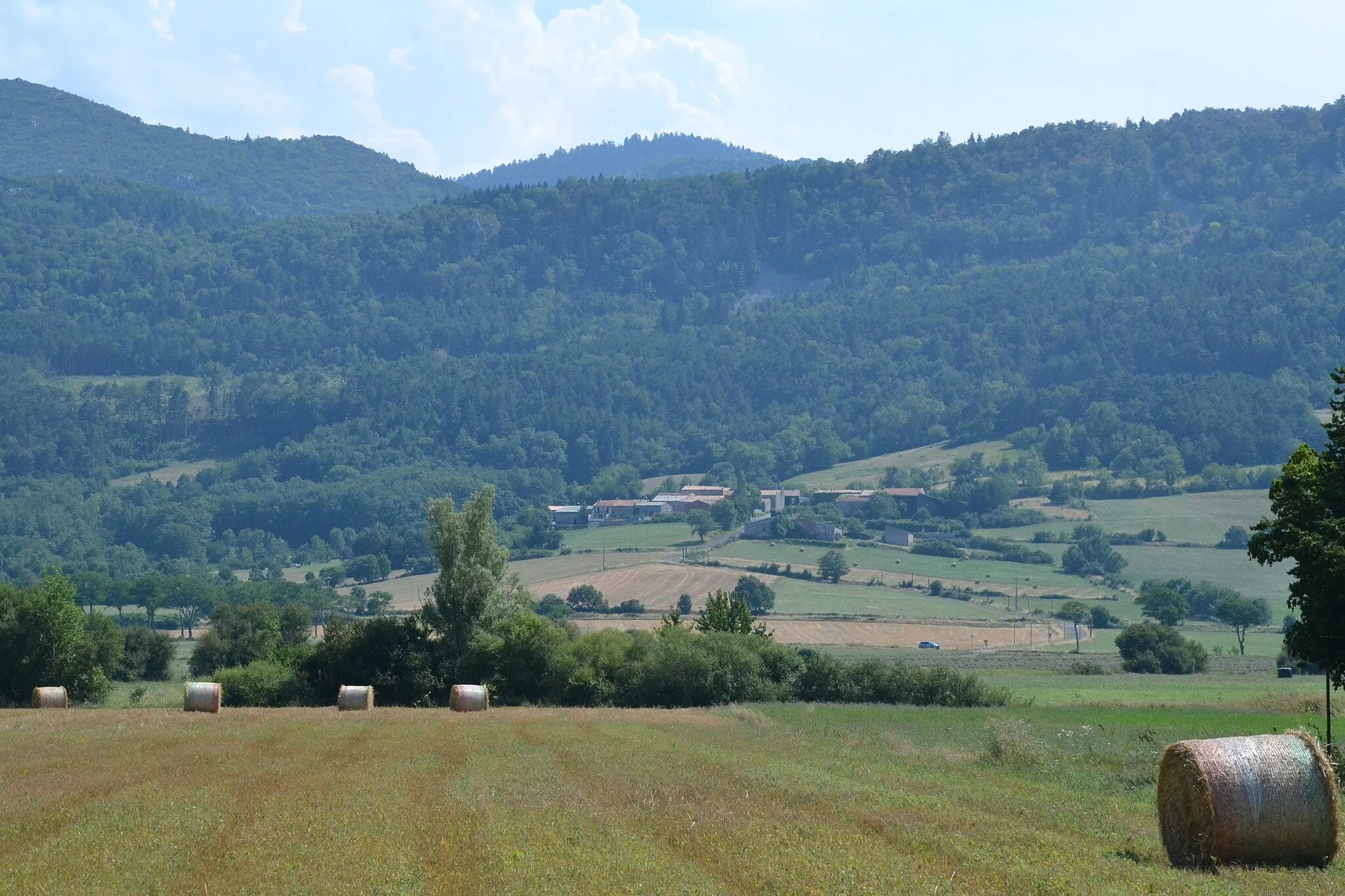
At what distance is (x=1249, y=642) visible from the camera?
114 m

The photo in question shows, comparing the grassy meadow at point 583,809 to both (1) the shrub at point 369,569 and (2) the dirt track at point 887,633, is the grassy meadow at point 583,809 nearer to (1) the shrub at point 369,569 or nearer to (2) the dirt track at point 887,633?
(2) the dirt track at point 887,633

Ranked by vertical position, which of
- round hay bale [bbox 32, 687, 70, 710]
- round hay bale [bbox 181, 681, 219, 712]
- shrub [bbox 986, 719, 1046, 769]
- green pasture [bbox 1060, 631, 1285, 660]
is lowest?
green pasture [bbox 1060, 631, 1285, 660]

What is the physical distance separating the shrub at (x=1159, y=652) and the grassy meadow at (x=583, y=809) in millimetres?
44982

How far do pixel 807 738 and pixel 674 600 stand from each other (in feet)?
316

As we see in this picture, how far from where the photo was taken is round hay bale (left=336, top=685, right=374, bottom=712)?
51438mm

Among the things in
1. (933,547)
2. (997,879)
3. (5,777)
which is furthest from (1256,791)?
(933,547)

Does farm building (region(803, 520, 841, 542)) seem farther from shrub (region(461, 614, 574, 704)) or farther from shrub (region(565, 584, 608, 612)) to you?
shrub (region(461, 614, 574, 704))

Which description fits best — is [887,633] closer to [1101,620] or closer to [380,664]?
[1101,620]

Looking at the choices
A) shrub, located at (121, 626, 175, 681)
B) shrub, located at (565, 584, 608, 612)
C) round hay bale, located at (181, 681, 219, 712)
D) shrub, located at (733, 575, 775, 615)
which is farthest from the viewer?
shrub, located at (565, 584, 608, 612)

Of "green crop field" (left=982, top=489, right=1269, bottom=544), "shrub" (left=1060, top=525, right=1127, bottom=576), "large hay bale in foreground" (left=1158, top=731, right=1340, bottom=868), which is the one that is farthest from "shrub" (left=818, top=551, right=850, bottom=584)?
"large hay bale in foreground" (left=1158, top=731, right=1340, bottom=868)

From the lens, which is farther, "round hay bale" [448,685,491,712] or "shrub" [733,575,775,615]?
"shrub" [733,575,775,615]

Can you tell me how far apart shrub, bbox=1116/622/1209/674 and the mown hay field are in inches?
1869

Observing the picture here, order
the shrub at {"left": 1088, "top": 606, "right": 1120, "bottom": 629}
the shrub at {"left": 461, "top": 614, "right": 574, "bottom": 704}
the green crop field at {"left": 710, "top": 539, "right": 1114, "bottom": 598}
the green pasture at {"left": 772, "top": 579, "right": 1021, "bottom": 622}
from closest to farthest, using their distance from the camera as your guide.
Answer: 1. the shrub at {"left": 461, "top": 614, "right": 574, "bottom": 704}
2. the shrub at {"left": 1088, "top": 606, "right": 1120, "bottom": 629}
3. the green pasture at {"left": 772, "top": 579, "right": 1021, "bottom": 622}
4. the green crop field at {"left": 710, "top": 539, "right": 1114, "bottom": 598}

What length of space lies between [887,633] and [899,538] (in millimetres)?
75307
